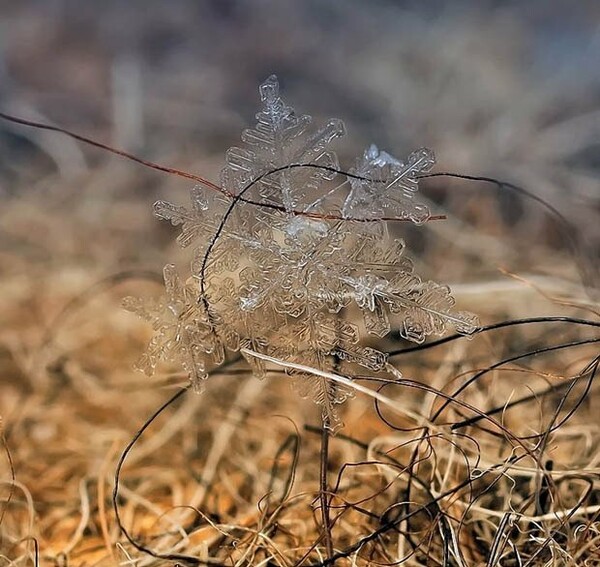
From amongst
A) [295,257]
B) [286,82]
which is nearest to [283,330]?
[295,257]

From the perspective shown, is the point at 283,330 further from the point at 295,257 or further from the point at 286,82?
the point at 286,82

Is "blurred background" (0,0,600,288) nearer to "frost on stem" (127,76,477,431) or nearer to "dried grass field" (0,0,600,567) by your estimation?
"dried grass field" (0,0,600,567)

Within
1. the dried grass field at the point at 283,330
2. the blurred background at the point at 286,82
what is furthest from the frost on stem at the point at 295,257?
the blurred background at the point at 286,82

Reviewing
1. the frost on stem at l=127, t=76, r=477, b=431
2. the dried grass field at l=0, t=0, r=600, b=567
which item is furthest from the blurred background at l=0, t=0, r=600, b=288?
the frost on stem at l=127, t=76, r=477, b=431

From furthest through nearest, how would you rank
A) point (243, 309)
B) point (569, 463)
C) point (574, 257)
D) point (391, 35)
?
point (391, 35), point (574, 257), point (569, 463), point (243, 309)

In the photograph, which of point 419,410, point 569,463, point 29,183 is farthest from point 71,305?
point 569,463

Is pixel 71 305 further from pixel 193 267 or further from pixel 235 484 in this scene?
pixel 193 267
